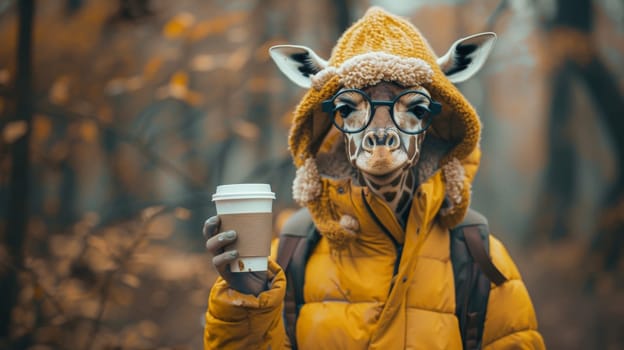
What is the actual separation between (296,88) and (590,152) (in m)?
2.76

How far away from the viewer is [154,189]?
583cm

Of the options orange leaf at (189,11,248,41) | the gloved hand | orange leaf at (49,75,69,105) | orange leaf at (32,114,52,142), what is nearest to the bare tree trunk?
orange leaf at (49,75,69,105)

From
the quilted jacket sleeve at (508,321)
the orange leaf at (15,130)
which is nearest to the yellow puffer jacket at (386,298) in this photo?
the quilted jacket sleeve at (508,321)

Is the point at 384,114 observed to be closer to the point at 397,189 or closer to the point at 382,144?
the point at 382,144

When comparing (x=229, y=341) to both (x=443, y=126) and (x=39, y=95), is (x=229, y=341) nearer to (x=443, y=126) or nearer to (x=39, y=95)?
(x=443, y=126)

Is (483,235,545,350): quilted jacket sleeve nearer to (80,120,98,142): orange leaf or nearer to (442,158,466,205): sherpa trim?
(442,158,466,205): sherpa trim

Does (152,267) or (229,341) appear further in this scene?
(152,267)

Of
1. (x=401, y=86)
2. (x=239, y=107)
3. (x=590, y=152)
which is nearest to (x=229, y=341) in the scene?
(x=401, y=86)

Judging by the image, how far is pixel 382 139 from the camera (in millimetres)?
1901

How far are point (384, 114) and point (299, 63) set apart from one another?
422 mm

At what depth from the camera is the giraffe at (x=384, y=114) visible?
1.91 meters

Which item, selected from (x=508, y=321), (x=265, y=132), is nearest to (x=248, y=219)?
(x=508, y=321)

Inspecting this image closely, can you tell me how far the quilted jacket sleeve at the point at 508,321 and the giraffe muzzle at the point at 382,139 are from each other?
58cm

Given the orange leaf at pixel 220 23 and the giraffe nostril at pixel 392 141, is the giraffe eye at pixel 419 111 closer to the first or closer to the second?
the giraffe nostril at pixel 392 141
